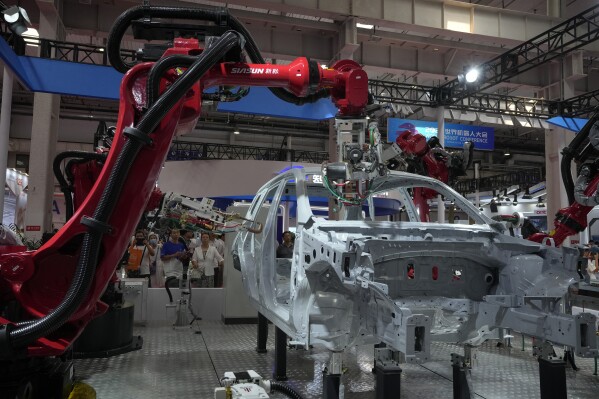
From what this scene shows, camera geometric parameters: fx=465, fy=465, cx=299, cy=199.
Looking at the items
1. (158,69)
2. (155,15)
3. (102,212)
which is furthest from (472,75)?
(102,212)

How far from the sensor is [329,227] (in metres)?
3.36

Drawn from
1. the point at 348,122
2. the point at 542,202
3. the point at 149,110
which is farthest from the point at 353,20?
the point at 542,202

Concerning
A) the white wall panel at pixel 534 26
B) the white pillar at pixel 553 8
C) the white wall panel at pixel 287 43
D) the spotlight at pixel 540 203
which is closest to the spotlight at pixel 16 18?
the white wall panel at pixel 287 43

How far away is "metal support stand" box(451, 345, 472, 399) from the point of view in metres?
3.59

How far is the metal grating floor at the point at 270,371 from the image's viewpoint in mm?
4469

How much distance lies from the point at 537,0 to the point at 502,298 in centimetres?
1391

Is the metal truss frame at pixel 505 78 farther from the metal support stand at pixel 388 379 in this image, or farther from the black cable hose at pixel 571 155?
the metal support stand at pixel 388 379

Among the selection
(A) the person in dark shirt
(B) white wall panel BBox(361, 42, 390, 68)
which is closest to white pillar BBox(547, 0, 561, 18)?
(B) white wall panel BBox(361, 42, 390, 68)

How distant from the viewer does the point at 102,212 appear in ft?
8.11

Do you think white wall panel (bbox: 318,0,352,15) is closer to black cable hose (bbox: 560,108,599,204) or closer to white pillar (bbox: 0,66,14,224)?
white pillar (bbox: 0,66,14,224)

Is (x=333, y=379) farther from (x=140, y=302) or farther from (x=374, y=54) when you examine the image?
(x=374, y=54)

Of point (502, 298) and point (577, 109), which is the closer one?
point (502, 298)

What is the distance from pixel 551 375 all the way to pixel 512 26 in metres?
12.4

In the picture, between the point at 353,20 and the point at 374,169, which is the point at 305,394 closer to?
the point at 374,169
